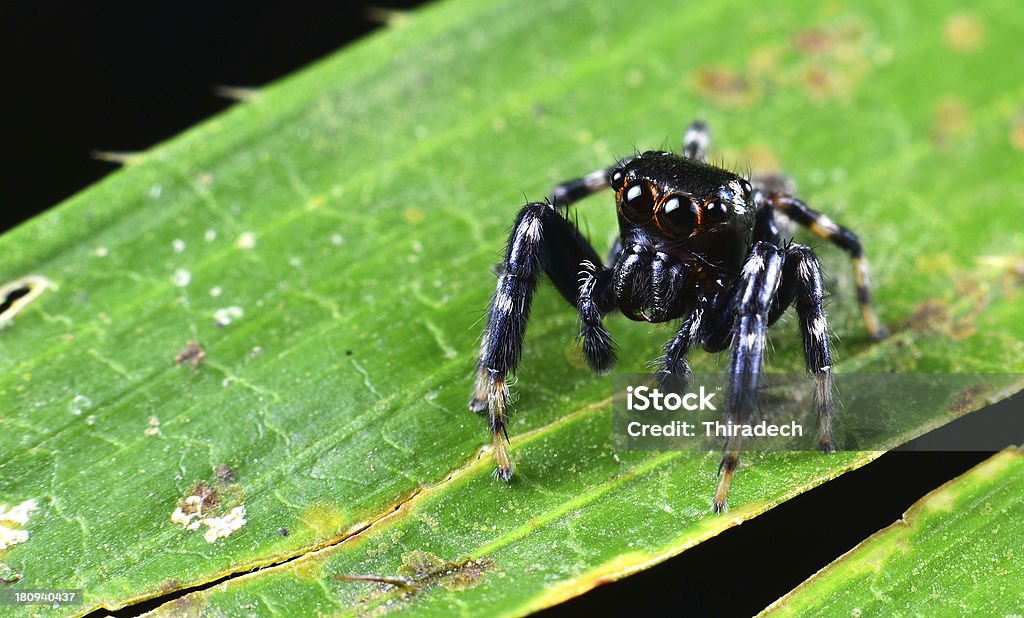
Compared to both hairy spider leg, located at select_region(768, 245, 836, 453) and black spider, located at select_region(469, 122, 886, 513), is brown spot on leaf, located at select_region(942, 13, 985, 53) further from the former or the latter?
hairy spider leg, located at select_region(768, 245, 836, 453)

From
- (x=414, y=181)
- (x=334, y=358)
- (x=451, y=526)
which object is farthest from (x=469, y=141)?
(x=451, y=526)

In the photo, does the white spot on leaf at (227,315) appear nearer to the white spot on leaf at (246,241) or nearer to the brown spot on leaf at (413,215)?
the white spot on leaf at (246,241)

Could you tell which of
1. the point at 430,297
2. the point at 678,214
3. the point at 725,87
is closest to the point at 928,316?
the point at 678,214

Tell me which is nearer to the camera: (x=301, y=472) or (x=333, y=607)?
(x=333, y=607)

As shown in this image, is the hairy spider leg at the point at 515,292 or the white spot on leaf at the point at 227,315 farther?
the white spot on leaf at the point at 227,315

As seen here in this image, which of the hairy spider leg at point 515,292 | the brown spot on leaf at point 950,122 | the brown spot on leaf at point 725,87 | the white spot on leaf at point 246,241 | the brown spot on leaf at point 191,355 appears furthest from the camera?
the brown spot on leaf at point 725,87

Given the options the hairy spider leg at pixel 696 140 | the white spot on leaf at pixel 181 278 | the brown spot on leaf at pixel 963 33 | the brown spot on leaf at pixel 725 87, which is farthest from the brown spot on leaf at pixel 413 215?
the brown spot on leaf at pixel 963 33

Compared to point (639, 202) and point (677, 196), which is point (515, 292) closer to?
point (639, 202)

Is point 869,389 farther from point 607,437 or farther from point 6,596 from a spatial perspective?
point 6,596
